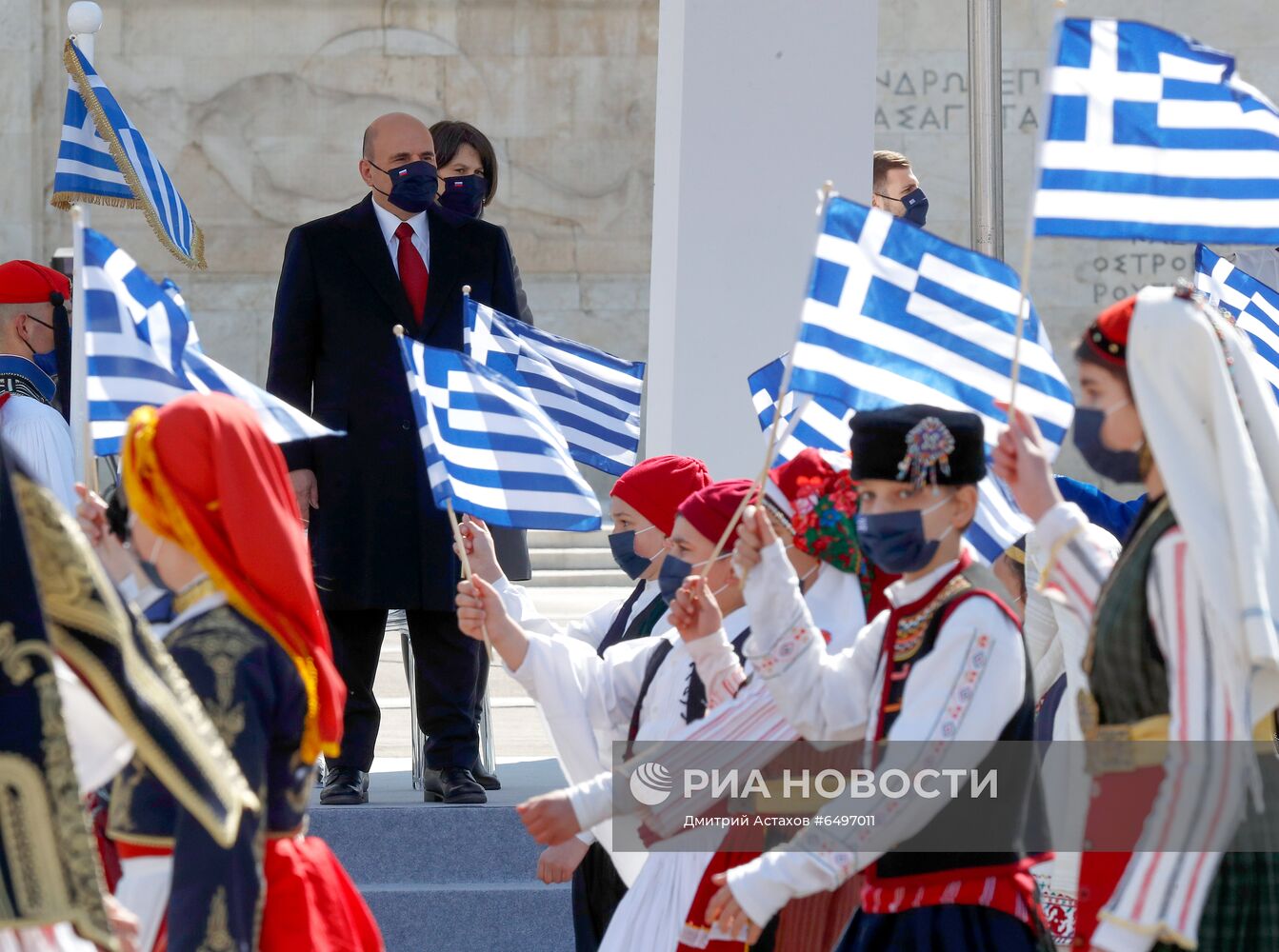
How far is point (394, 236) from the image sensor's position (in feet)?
24.3

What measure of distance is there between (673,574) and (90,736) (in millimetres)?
1933

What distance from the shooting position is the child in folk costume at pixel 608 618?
5.12 meters

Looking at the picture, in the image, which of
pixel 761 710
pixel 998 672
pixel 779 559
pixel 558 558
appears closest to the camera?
pixel 998 672

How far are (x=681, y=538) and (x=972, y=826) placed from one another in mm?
1173

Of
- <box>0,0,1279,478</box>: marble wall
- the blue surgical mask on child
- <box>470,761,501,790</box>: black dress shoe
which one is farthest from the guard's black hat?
<box>0,0,1279,478</box>: marble wall

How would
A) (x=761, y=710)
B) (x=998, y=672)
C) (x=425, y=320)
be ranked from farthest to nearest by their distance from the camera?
(x=425, y=320)
(x=761, y=710)
(x=998, y=672)

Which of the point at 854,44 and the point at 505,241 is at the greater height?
the point at 854,44

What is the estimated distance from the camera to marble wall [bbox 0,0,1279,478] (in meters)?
17.6

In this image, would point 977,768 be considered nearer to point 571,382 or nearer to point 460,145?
point 571,382

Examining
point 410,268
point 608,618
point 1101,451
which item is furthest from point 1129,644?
point 410,268

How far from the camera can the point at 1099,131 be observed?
4.63 m

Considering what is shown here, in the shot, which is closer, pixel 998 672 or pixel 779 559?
pixel 998 672

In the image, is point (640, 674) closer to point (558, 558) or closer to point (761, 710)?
point (761, 710)

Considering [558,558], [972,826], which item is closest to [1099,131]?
[972,826]
